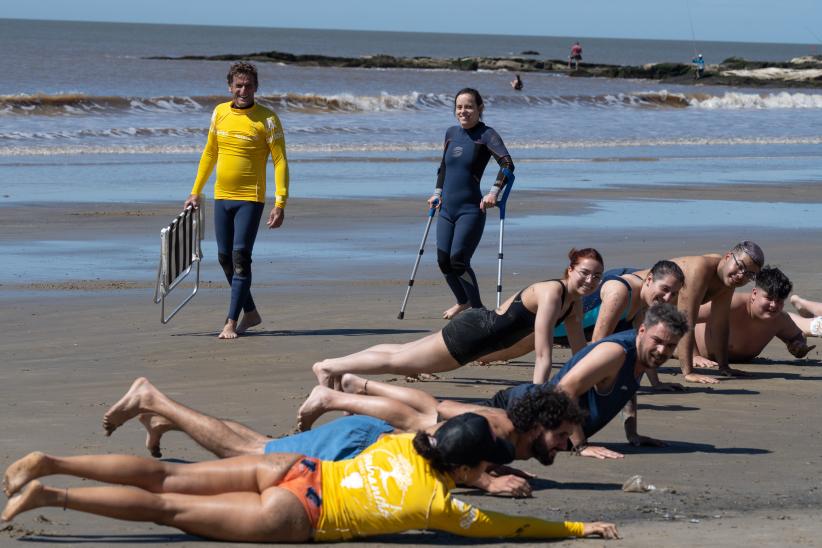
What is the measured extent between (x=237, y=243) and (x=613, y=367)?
4.43 meters

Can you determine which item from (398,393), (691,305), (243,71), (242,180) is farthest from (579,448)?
(243,71)

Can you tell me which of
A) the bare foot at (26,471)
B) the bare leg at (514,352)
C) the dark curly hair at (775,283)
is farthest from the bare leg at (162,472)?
the dark curly hair at (775,283)

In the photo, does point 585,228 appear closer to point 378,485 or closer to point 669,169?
point 669,169

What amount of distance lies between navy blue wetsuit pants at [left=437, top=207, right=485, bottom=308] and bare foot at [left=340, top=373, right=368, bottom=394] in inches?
127

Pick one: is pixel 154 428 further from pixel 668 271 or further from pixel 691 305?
pixel 691 305

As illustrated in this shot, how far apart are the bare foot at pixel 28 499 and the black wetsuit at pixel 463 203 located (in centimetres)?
540

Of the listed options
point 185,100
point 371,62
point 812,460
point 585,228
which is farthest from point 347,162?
point 371,62

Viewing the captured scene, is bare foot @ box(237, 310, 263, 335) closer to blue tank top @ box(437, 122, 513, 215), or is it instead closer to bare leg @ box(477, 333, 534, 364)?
blue tank top @ box(437, 122, 513, 215)

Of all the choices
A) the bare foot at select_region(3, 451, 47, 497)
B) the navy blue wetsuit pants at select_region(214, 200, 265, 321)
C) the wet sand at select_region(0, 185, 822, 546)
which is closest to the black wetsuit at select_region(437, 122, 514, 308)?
the wet sand at select_region(0, 185, 822, 546)

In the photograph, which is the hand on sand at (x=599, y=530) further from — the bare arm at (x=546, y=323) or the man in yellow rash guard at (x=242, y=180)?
the man in yellow rash guard at (x=242, y=180)

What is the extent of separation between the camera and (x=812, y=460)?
264 inches

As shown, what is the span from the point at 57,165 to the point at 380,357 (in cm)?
1831

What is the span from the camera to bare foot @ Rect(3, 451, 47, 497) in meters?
4.90

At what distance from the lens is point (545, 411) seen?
5148 millimetres
